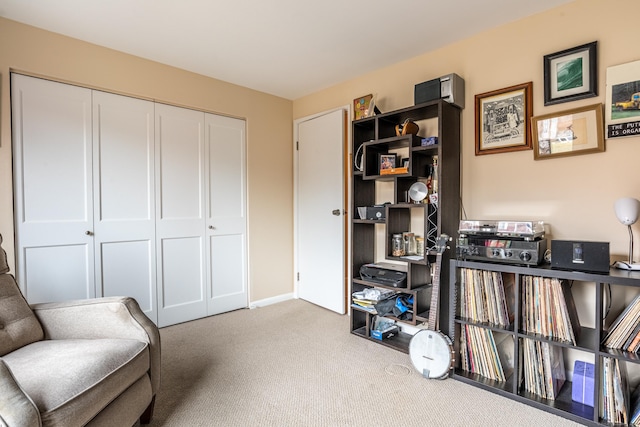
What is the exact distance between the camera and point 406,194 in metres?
2.57

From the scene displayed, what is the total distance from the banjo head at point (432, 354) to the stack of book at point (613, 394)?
2.31ft

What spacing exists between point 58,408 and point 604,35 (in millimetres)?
3042

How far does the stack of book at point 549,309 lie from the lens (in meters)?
1.69

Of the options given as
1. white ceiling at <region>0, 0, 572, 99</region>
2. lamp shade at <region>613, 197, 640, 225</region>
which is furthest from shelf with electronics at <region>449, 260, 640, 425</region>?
white ceiling at <region>0, 0, 572, 99</region>

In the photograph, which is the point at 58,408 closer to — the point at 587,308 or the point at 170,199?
the point at 170,199

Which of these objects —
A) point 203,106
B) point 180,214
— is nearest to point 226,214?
point 180,214

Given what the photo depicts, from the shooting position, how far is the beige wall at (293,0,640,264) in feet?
5.85

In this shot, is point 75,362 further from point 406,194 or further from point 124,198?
point 406,194

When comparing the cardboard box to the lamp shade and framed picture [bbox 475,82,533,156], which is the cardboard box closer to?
the lamp shade

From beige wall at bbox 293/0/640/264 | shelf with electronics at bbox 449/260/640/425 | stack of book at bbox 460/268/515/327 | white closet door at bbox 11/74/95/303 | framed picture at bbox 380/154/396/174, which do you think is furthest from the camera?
framed picture at bbox 380/154/396/174

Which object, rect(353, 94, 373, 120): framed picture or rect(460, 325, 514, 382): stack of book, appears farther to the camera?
rect(353, 94, 373, 120): framed picture

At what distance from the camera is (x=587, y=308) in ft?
6.23

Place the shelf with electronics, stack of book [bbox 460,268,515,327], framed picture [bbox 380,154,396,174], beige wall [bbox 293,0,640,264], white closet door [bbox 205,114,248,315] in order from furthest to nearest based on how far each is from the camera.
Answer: white closet door [bbox 205,114,248,315] < framed picture [bbox 380,154,396,174] < stack of book [bbox 460,268,515,327] < beige wall [bbox 293,0,640,264] < the shelf with electronics

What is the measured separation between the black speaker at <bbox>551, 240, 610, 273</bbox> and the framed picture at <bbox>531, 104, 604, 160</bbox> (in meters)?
0.61
